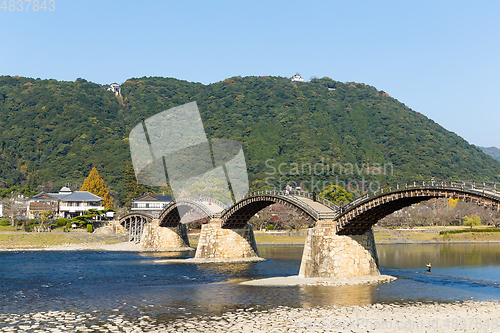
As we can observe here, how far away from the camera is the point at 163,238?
90438 mm

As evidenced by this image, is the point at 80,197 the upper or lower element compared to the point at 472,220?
upper

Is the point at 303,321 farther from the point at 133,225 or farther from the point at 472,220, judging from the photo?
the point at 472,220

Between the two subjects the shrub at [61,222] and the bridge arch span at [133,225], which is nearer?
the bridge arch span at [133,225]

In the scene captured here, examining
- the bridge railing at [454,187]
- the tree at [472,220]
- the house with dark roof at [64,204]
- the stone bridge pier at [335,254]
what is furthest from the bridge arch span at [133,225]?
the tree at [472,220]

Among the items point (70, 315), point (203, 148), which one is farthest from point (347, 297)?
point (203, 148)

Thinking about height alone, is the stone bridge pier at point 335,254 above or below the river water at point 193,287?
above

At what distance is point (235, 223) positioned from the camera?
70062 mm

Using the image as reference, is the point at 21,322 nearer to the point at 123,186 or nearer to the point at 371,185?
the point at 123,186

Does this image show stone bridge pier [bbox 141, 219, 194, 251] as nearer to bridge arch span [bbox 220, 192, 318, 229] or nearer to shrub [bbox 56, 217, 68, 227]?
bridge arch span [bbox 220, 192, 318, 229]

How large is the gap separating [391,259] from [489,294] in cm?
3330

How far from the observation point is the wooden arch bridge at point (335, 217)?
3851 centimetres

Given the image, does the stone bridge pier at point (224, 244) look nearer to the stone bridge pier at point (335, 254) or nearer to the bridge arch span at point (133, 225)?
the stone bridge pier at point (335, 254)

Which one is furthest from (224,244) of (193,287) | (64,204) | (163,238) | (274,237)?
(64,204)

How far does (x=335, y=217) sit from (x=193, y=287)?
51.8ft
